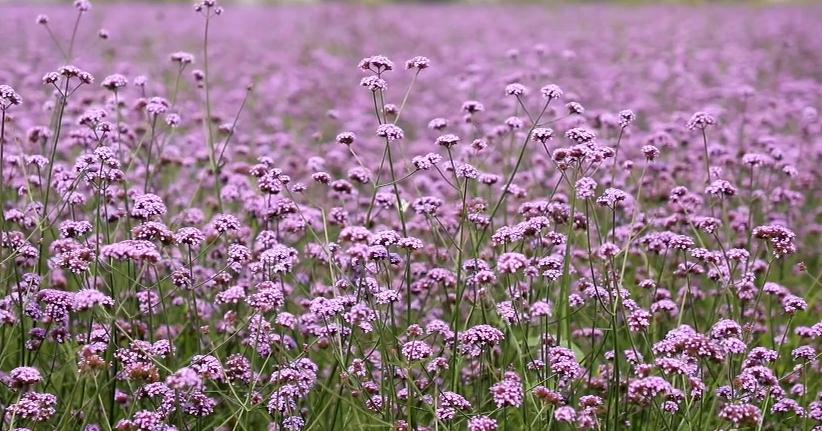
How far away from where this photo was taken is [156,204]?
146 inches

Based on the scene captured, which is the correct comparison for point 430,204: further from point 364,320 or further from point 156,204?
point 156,204

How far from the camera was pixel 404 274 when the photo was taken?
4.27 meters

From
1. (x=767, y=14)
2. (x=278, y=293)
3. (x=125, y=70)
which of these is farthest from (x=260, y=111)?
(x=767, y=14)

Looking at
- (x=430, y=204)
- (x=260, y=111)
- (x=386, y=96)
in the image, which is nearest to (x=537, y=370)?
(x=430, y=204)

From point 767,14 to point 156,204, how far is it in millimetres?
22798

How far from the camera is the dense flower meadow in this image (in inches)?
138

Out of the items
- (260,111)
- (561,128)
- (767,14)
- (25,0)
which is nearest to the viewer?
(561,128)

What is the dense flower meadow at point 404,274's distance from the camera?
351cm

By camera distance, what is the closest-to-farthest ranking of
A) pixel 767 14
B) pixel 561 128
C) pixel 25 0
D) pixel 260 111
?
pixel 561 128, pixel 260 111, pixel 767 14, pixel 25 0

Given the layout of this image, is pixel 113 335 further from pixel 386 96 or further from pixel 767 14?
pixel 767 14

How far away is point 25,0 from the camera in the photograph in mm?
30078

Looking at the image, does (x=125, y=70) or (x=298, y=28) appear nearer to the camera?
(x=125, y=70)

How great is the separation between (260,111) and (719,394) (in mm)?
7217

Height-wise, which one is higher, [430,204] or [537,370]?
[430,204]
